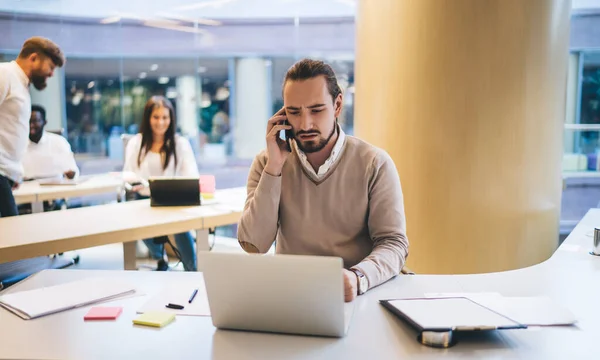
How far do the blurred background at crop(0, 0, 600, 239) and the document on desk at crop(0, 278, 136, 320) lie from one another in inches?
241

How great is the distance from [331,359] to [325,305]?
0.13 m

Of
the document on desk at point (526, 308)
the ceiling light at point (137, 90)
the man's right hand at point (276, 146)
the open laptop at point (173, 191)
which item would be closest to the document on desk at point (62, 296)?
the man's right hand at point (276, 146)

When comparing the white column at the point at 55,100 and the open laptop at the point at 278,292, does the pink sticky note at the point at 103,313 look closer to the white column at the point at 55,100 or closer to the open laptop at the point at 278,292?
the open laptop at the point at 278,292

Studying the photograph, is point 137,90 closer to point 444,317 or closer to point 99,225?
point 99,225

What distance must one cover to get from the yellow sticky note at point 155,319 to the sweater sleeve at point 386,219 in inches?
26.4

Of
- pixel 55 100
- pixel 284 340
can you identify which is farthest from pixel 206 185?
pixel 55 100

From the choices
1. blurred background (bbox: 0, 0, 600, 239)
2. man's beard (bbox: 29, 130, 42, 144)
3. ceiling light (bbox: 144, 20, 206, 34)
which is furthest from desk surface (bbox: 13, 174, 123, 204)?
ceiling light (bbox: 144, 20, 206, 34)

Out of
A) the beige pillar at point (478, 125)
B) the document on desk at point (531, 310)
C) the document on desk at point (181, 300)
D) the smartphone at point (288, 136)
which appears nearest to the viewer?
the document on desk at point (531, 310)

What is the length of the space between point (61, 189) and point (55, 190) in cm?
5

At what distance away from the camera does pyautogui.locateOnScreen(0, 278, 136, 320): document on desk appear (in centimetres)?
156

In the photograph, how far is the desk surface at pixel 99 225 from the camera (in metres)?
2.46

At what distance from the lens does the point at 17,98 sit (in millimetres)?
3355

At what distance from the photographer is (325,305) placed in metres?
1.29

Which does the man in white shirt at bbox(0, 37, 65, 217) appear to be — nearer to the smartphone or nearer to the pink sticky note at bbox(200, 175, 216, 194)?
the pink sticky note at bbox(200, 175, 216, 194)
